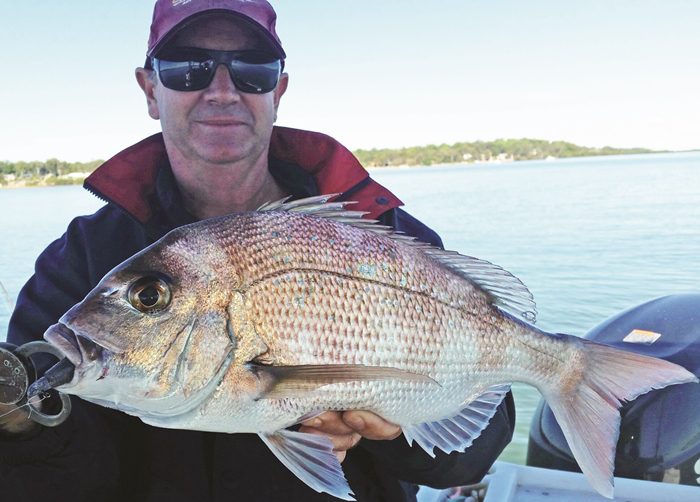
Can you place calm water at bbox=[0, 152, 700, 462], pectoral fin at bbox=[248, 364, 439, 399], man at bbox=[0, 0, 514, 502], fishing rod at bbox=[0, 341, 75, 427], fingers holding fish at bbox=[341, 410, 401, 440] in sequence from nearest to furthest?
pectoral fin at bbox=[248, 364, 439, 399] < fishing rod at bbox=[0, 341, 75, 427] < fingers holding fish at bbox=[341, 410, 401, 440] < man at bbox=[0, 0, 514, 502] < calm water at bbox=[0, 152, 700, 462]

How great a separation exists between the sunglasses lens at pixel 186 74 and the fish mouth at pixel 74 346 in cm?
128

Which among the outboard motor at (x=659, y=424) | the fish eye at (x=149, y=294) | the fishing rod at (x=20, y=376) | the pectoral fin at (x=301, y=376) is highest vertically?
the fish eye at (x=149, y=294)

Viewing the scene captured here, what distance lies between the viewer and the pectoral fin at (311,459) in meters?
1.65

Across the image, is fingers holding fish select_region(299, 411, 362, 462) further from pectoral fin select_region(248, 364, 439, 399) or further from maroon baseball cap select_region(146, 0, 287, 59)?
maroon baseball cap select_region(146, 0, 287, 59)

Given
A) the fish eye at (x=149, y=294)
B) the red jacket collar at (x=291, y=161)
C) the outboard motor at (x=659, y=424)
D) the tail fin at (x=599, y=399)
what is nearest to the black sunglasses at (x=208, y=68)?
the red jacket collar at (x=291, y=161)

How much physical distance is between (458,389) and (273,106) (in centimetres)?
144

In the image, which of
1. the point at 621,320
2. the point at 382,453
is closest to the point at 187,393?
the point at 382,453

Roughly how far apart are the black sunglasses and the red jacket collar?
0.33m

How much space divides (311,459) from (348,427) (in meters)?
0.21

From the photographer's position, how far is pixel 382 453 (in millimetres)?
2172

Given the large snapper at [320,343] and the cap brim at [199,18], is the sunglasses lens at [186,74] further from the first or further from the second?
the large snapper at [320,343]

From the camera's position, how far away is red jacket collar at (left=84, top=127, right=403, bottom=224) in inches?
95.1

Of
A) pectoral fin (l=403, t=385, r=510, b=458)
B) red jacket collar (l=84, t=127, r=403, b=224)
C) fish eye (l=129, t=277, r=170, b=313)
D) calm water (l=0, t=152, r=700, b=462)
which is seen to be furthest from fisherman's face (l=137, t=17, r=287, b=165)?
calm water (l=0, t=152, r=700, b=462)

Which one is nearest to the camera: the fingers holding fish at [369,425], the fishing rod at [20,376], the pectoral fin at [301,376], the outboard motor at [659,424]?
the pectoral fin at [301,376]
